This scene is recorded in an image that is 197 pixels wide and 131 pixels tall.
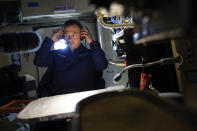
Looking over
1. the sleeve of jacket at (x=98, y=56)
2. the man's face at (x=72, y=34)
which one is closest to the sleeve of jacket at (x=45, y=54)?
the man's face at (x=72, y=34)

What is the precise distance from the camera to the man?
257 centimetres

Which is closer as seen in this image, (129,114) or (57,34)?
(129,114)

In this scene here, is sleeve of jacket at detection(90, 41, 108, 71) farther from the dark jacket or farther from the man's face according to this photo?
the man's face

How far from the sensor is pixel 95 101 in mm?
689

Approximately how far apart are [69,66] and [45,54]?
417 mm

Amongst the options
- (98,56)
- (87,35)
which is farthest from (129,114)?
(87,35)

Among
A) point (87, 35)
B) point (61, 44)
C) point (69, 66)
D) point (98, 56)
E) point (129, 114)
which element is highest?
point (87, 35)

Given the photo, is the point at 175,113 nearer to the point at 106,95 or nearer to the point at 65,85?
the point at 106,95

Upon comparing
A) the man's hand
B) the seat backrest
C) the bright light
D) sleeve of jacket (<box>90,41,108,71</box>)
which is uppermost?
the man's hand

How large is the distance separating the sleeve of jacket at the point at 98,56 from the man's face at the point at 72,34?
10.1 inches

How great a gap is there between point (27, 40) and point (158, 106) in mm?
2427

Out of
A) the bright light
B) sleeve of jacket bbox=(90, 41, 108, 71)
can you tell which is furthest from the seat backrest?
the bright light

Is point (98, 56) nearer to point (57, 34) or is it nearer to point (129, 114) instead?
point (57, 34)

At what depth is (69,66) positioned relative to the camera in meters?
2.60
